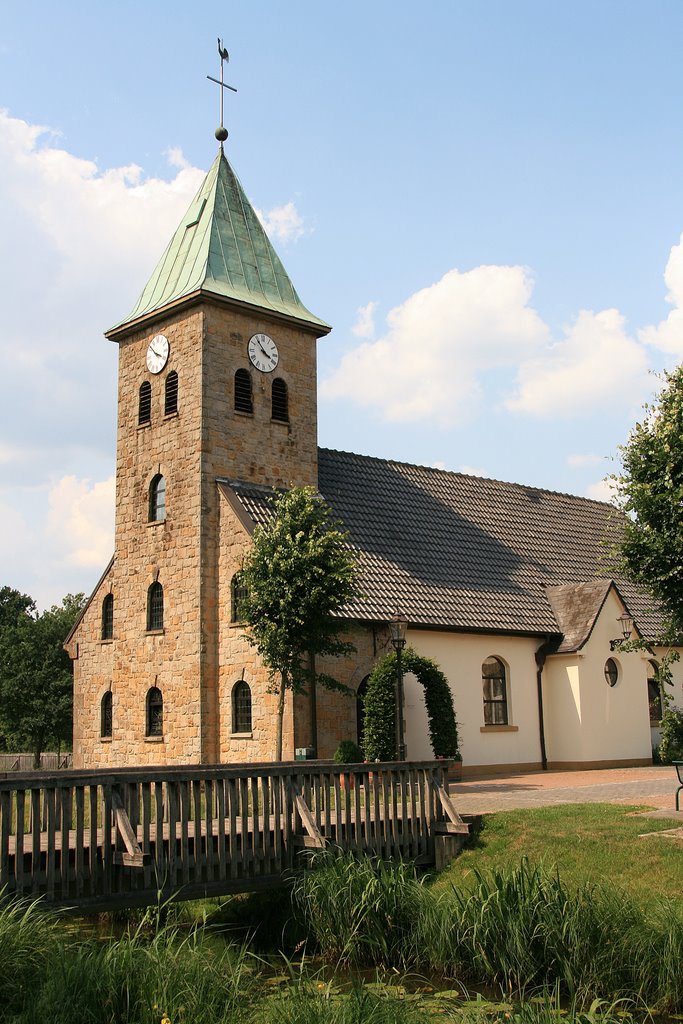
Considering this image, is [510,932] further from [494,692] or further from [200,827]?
[494,692]

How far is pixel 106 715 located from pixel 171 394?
364 inches

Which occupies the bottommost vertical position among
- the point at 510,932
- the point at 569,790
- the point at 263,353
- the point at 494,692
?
the point at 510,932

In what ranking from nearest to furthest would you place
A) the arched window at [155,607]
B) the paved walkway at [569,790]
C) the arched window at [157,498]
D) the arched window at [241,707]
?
the paved walkway at [569,790] → the arched window at [241,707] → the arched window at [155,607] → the arched window at [157,498]

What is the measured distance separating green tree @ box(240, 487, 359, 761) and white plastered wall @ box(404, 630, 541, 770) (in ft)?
11.8

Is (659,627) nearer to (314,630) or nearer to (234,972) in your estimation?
(314,630)

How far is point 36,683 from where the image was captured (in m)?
54.5

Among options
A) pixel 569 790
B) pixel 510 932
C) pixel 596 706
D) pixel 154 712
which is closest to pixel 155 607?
pixel 154 712

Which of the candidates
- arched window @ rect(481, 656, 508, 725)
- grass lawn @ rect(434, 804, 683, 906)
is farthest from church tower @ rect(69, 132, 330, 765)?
grass lawn @ rect(434, 804, 683, 906)

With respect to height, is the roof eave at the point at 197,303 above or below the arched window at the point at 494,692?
above

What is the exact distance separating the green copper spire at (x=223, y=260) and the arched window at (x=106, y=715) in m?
10.5

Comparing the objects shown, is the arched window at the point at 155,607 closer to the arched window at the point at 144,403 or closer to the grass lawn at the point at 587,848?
the arched window at the point at 144,403

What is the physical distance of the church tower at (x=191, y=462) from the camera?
27797 mm

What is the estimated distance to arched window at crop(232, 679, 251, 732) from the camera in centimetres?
2656

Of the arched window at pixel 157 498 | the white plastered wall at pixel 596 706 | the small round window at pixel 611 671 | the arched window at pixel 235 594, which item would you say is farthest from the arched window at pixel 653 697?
the arched window at pixel 157 498
